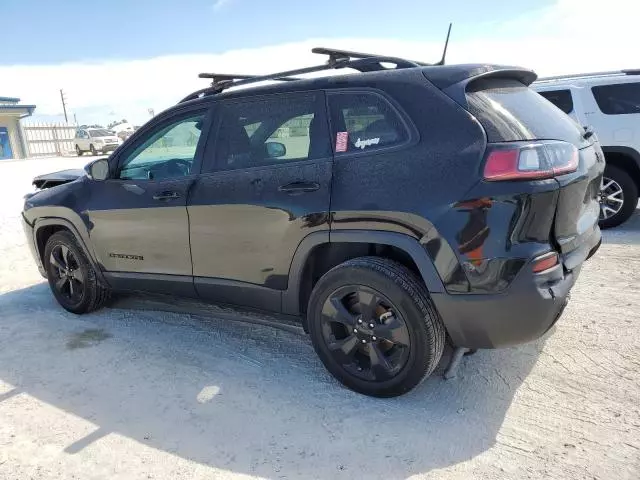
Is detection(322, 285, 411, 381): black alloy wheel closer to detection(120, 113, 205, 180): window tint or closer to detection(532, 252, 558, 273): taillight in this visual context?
detection(532, 252, 558, 273): taillight

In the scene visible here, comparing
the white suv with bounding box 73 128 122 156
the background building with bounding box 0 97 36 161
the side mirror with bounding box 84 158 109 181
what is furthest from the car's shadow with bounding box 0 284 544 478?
the background building with bounding box 0 97 36 161

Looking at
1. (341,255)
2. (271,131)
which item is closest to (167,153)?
(271,131)

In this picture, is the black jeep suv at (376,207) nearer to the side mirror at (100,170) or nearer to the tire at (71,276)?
the side mirror at (100,170)

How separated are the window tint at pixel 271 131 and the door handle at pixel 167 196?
1.32 ft

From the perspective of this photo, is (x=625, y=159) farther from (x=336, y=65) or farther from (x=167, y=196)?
(x=167, y=196)

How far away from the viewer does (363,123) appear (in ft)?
9.81

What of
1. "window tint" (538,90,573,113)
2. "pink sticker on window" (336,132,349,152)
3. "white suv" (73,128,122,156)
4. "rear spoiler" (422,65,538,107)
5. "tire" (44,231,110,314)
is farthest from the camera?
"white suv" (73,128,122,156)

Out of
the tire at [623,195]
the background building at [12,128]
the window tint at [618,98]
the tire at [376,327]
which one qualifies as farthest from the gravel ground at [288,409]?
the background building at [12,128]

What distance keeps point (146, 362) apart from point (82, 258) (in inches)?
53.9

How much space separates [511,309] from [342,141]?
1.30m

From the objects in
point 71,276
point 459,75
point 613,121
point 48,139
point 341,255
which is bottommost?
point 48,139

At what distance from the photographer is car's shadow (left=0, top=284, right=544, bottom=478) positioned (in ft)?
8.46

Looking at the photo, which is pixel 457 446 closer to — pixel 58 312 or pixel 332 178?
pixel 332 178

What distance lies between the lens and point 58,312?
4.66 m
